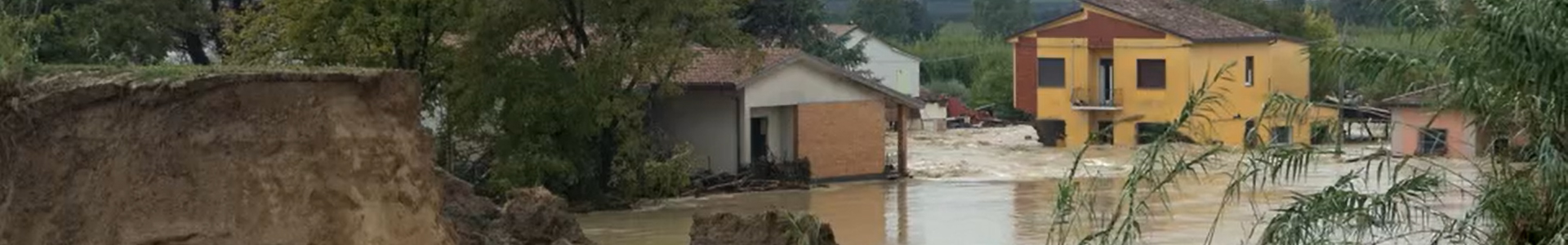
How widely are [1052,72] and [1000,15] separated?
58.9 meters

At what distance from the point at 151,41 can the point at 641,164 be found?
8.45 m

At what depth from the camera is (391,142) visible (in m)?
16.0

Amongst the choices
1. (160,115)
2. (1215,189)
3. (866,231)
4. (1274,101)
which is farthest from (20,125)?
(1215,189)

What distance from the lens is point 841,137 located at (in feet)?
135

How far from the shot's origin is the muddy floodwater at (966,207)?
2836 cm

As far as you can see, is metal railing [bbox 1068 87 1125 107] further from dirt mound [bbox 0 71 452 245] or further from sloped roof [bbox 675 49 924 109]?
dirt mound [bbox 0 71 452 245]

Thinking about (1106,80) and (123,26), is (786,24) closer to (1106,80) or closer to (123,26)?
(1106,80)

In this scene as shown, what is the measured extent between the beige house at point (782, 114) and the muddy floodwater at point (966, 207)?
2.33 ft

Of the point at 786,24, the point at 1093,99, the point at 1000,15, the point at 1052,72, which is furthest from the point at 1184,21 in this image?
the point at 1000,15

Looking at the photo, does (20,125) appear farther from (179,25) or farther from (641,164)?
(179,25)

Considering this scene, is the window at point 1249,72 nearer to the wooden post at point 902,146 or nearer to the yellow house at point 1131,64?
the yellow house at point 1131,64

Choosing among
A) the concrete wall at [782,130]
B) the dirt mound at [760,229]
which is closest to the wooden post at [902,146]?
the concrete wall at [782,130]

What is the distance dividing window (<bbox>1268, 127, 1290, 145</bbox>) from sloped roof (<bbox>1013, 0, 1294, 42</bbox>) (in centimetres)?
3759

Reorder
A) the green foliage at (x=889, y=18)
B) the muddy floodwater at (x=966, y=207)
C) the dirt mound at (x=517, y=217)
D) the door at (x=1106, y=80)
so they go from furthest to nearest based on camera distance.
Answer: the green foliage at (x=889, y=18) → the door at (x=1106, y=80) → the muddy floodwater at (x=966, y=207) → the dirt mound at (x=517, y=217)
